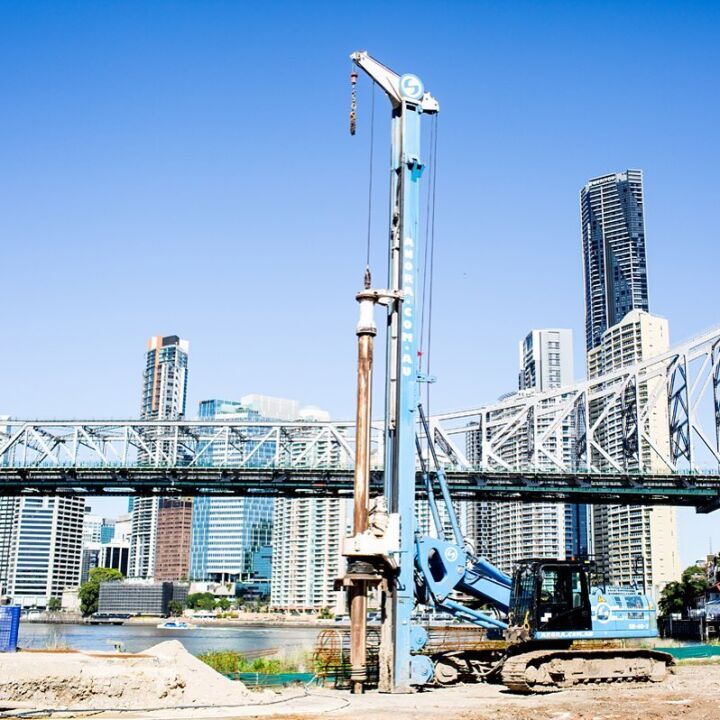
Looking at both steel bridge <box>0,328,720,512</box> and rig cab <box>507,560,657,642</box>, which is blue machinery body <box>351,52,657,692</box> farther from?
steel bridge <box>0,328,720,512</box>

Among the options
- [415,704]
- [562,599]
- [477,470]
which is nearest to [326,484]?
[477,470]

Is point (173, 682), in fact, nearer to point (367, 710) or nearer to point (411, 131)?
point (367, 710)

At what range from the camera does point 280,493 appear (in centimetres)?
9038

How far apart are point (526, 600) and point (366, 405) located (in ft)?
23.4

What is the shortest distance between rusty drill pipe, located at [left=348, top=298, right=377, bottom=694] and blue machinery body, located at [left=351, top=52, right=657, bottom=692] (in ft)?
3.31

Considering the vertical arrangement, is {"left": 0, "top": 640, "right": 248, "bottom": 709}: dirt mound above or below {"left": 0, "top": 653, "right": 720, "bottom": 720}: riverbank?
above

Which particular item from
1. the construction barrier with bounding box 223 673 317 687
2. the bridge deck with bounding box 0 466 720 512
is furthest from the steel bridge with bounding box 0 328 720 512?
the construction barrier with bounding box 223 673 317 687

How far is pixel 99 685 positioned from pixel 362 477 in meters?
8.11

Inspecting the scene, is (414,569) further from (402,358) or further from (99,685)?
(99,685)

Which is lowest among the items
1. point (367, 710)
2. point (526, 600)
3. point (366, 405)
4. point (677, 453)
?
point (367, 710)

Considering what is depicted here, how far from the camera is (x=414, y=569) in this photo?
29531mm

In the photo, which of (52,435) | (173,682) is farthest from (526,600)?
(52,435)

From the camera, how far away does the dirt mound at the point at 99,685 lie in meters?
23.1

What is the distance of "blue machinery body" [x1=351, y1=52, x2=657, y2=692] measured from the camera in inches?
1085
